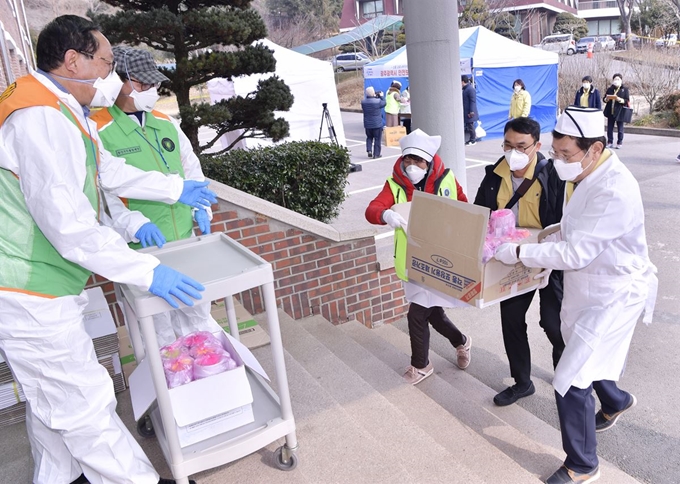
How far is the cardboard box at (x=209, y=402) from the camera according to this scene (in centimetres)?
239

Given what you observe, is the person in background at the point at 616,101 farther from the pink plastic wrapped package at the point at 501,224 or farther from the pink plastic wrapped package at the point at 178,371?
the pink plastic wrapped package at the point at 178,371

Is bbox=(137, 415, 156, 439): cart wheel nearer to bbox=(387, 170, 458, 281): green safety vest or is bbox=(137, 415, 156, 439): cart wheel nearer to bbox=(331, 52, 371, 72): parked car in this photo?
bbox=(387, 170, 458, 281): green safety vest

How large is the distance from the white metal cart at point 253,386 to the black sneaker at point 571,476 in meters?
1.41

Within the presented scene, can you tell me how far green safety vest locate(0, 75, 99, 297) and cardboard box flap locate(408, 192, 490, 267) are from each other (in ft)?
6.34

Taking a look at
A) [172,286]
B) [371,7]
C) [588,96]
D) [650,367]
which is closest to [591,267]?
[650,367]

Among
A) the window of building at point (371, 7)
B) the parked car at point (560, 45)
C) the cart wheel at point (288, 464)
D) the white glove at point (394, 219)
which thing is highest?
the window of building at point (371, 7)

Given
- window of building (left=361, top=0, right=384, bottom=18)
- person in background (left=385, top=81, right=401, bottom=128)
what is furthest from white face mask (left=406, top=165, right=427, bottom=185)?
window of building (left=361, top=0, right=384, bottom=18)

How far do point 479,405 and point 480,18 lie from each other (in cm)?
3106

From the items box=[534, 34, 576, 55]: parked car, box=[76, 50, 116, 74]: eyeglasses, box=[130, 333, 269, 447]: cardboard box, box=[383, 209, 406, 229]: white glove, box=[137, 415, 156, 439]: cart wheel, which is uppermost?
box=[534, 34, 576, 55]: parked car

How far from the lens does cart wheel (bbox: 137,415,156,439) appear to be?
292cm

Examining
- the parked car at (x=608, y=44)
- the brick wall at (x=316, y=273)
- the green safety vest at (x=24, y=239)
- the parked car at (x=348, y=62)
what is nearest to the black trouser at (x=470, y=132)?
the brick wall at (x=316, y=273)

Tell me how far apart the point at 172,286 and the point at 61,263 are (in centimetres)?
46

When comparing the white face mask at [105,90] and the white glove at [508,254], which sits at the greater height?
the white face mask at [105,90]

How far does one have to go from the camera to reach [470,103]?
1416cm
